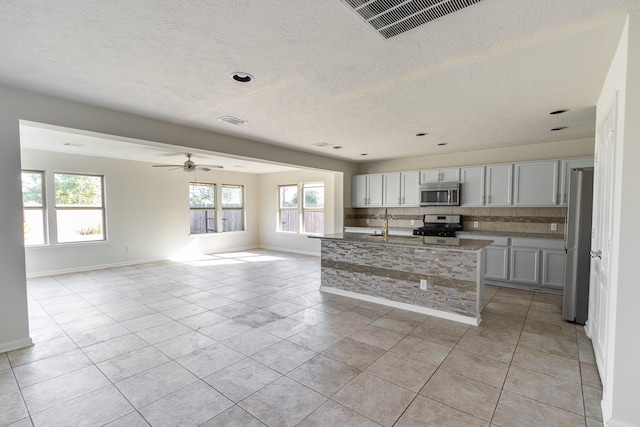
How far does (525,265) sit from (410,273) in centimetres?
233

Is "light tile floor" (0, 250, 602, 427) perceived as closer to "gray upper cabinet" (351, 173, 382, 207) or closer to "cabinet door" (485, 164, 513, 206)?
"cabinet door" (485, 164, 513, 206)

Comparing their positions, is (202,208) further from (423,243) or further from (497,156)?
(497,156)

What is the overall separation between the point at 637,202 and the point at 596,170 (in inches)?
55.5

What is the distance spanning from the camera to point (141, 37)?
1997 mm

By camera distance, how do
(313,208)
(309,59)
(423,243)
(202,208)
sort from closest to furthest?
1. (309,59)
2. (423,243)
3. (313,208)
4. (202,208)

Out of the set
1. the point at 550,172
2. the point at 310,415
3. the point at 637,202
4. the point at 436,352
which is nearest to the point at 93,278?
the point at 310,415

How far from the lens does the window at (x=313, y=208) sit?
27.0 ft

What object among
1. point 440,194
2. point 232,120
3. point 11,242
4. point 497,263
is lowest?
point 497,263

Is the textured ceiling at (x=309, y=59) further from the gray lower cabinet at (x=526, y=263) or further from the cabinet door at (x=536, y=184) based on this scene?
Result: the gray lower cabinet at (x=526, y=263)

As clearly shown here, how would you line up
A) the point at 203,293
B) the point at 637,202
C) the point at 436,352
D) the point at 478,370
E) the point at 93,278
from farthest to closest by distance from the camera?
the point at 93,278 < the point at 203,293 < the point at 436,352 < the point at 478,370 < the point at 637,202

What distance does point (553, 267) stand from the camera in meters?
4.66

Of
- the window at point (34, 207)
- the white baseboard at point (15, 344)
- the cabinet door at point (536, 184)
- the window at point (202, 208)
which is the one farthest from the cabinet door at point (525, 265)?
the window at point (34, 207)

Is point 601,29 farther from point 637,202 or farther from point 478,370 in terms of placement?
point 478,370

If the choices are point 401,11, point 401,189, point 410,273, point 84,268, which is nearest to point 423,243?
point 410,273
